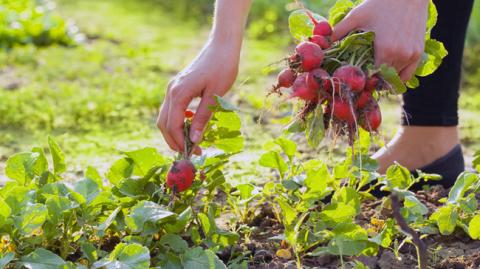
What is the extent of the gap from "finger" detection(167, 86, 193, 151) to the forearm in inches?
6.5

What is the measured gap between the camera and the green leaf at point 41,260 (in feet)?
5.93

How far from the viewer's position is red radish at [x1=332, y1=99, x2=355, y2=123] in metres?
1.89

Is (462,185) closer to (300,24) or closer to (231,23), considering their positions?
(300,24)

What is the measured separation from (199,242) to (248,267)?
14cm

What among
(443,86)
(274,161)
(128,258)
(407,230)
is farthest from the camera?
(443,86)

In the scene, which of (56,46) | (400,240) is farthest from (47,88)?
(400,240)

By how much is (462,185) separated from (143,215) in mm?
810

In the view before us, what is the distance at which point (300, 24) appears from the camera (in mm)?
2178

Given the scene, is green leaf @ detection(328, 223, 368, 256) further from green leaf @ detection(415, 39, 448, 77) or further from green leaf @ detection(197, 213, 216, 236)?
green leaf @ detection(415, 39, 448, 77)

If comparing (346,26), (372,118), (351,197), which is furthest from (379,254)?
(346,26)

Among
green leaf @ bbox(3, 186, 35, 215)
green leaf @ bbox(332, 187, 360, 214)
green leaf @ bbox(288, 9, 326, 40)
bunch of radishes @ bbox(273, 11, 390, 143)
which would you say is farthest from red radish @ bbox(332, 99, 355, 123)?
green leaf @ bbox(3, 186, 35, 215)

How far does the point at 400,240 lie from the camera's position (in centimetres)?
217

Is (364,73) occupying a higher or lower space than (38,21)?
higher

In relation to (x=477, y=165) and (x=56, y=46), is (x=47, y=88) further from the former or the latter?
(x=477, y=165)
